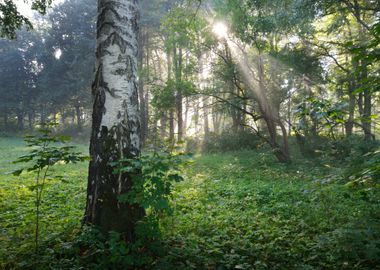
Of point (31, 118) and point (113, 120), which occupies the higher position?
point (31, 118)

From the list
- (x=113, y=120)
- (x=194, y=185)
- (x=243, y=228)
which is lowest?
(x=243, y=228)

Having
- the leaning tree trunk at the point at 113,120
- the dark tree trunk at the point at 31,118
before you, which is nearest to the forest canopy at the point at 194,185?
the leaning tree trunk at the point at 113,120

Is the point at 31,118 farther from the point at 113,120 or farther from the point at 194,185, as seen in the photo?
the point at 113,120

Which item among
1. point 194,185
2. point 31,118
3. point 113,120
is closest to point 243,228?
point 113,120

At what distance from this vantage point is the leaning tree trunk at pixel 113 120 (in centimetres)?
322

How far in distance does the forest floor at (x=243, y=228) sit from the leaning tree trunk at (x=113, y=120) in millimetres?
458

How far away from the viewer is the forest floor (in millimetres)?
2875

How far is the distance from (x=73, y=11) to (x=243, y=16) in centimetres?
2824

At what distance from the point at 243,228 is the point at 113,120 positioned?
246 cm

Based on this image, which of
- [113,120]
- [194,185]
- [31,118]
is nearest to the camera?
[113,120]

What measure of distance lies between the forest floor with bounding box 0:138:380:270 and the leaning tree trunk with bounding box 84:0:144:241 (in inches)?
18.0

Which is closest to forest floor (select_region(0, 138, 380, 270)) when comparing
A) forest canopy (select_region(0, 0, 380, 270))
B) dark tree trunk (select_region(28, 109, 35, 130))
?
forest canopy (select_region(0, 0, 380, 270))

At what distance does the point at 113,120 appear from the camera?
3.35m

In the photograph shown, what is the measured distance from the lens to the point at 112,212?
3.20 m
